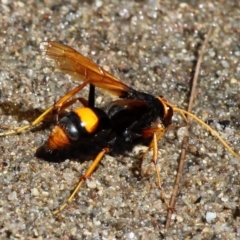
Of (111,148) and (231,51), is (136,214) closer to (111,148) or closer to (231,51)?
(111,148)

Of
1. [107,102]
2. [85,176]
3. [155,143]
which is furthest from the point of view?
[107,102]

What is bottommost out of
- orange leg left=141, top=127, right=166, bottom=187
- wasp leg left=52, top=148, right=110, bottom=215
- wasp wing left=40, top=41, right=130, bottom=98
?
wasp leg left=52, top=148, right=110, bottom=215

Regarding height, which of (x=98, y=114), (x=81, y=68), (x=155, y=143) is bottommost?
(x=155, y=143)

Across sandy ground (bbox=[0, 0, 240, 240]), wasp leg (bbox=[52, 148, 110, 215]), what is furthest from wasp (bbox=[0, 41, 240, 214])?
sandy ground (bbox=[0, 0, 240, 240])

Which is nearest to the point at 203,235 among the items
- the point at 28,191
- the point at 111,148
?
the point at 111,148

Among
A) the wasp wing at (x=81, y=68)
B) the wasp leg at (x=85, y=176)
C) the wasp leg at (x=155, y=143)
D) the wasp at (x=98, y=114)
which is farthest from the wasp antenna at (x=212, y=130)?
the wasp leg at (x=85, y=176)

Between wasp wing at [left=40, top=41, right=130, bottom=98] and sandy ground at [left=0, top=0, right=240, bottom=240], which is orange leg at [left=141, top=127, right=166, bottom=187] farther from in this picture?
wasp wing at [left=40, top=41, right=130, bottom=98]

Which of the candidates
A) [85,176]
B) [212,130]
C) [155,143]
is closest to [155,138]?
[155,143]

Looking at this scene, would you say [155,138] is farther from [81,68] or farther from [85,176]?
[81,68]
